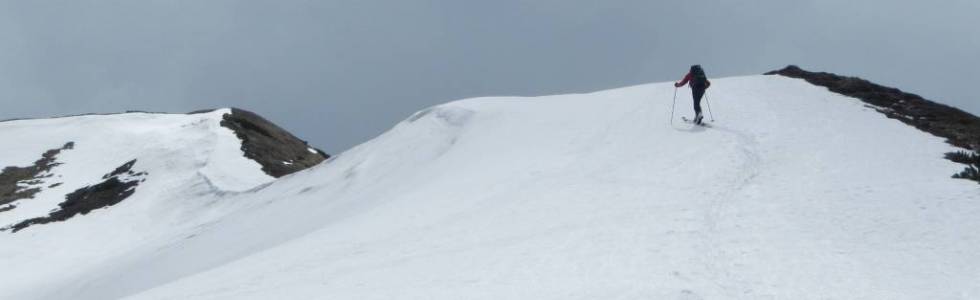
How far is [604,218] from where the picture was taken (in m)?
11.3

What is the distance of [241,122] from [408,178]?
35.7 metres

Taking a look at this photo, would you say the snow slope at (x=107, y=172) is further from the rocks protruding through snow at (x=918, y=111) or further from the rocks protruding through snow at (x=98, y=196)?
the rocks protruding through snow at (x=918, y=111)

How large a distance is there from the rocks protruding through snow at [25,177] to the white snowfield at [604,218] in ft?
56.4

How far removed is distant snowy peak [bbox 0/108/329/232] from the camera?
1403 inches

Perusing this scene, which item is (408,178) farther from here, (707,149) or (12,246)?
(12,246)

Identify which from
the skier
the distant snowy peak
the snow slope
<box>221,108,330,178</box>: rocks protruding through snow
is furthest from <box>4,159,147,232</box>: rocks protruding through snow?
the skier

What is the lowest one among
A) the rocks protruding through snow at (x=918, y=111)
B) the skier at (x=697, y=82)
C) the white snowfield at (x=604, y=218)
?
the white snowfield at (x=604, y=218)

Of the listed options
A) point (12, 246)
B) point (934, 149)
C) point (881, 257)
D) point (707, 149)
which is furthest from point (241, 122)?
point (881, 257)

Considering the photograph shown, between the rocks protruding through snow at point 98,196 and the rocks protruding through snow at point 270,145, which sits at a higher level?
the rocks protruding through snow at point 270,145

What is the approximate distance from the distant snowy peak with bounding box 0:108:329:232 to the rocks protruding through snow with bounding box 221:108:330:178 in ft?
0.26

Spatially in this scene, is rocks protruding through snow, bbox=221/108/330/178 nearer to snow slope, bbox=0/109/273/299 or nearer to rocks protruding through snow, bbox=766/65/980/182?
snow slope, bbox=0/109/273/299

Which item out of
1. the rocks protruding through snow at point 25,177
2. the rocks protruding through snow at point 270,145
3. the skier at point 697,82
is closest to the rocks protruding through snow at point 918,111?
the skier at point 697,82

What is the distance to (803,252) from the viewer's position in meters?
9.15

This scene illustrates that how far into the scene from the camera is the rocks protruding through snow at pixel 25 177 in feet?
134
